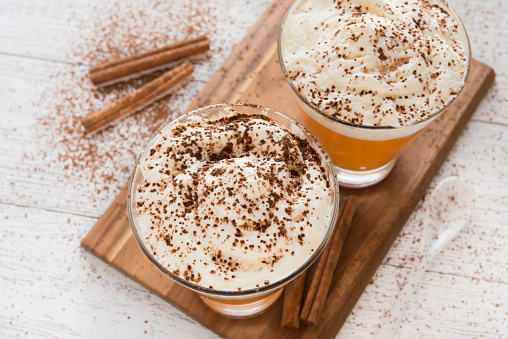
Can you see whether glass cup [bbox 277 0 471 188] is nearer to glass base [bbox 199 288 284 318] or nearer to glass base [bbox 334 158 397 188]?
glass base [bbox 334 158 397 188]

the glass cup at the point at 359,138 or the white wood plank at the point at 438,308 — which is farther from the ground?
the glass cup at the point at 359,138

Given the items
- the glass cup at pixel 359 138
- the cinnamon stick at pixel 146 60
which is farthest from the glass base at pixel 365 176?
the cinnamon stick at pixel 146 60

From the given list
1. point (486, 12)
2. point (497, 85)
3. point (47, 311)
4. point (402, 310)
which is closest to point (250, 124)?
point (402, 310)

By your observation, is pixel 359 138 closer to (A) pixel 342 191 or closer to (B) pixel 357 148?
(B) pixel 357 148

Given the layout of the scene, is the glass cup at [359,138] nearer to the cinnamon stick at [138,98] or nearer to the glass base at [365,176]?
the glass base at [365,176]

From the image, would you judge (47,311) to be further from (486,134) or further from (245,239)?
(486,134)

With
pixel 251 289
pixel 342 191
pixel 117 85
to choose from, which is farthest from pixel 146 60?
pixel 251 289
